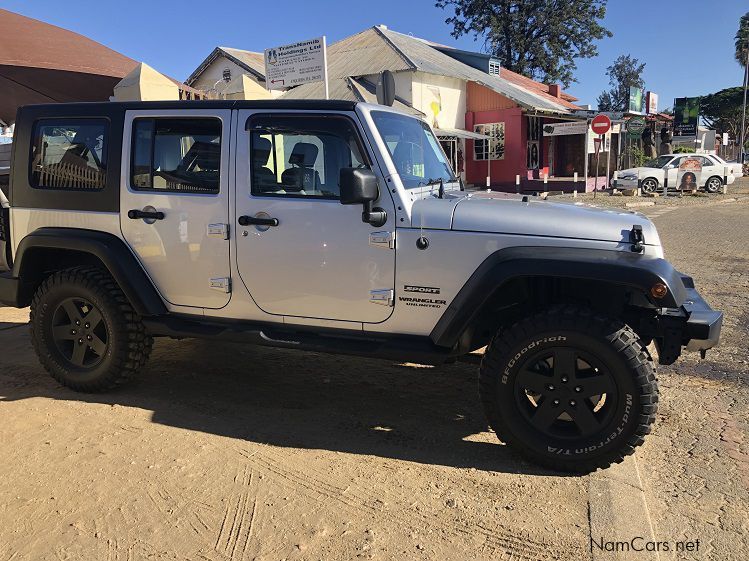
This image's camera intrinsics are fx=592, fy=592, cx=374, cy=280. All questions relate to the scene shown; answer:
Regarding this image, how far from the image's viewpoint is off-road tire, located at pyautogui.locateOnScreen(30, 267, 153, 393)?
4.12m

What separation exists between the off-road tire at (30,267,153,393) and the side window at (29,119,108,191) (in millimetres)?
635

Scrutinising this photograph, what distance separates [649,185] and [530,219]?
2254 cm

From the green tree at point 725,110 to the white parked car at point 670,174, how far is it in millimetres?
45785

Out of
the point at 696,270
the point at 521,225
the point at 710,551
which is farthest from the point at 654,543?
the point at 696,270

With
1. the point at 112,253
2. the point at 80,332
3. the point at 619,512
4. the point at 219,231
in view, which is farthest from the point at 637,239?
the point at 80,332

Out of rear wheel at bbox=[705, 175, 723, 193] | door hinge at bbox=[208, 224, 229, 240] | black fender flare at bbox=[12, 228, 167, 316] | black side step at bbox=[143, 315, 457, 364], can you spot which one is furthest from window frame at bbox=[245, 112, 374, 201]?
rear wheel at bbox=[705, 175, 723, 193]

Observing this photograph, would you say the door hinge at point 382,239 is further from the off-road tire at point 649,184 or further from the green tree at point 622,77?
the green tree at point 622,77

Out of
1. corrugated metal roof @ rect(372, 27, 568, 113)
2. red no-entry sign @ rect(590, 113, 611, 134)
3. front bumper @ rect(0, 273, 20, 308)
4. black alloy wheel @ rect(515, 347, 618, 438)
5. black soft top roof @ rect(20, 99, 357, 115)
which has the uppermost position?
corrugated metal roof @ rect(372, 27, 568, 113)

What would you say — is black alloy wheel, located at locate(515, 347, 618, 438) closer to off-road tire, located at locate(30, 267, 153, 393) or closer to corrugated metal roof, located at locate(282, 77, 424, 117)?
off-road tire, located at locate(30, 267, 153, 393)

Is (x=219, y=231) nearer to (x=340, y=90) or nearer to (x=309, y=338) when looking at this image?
(x=309, y=338)

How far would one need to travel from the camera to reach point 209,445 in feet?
11.6

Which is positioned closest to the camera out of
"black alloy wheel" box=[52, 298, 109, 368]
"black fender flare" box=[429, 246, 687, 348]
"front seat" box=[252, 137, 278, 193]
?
"black fender flare" box=[429, 246, 687, 348]

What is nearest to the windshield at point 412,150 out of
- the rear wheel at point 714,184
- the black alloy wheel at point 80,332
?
the black alloy wheel at point 80,332

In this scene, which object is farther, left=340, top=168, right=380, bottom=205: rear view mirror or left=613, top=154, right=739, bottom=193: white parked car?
left=613, top=154, right=739, bottom=193: white parked car
